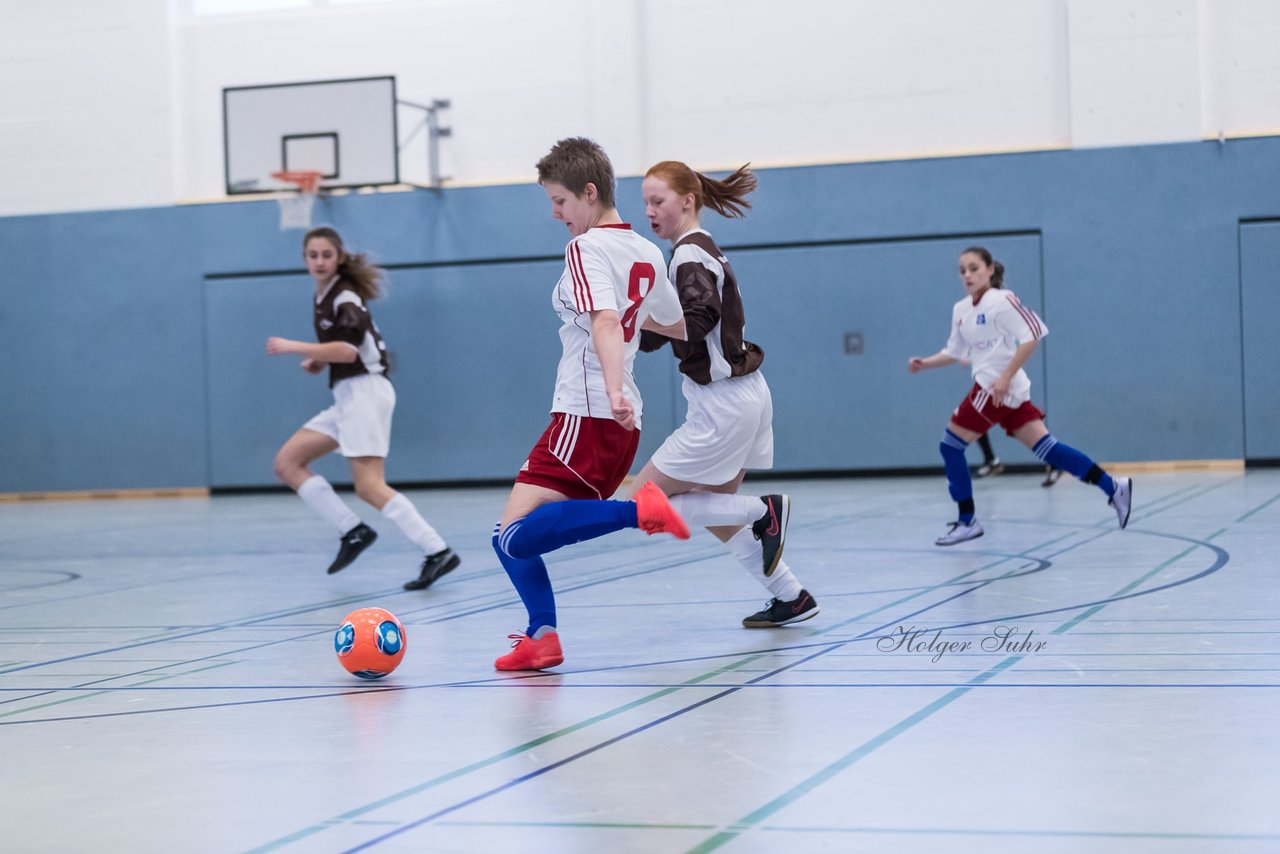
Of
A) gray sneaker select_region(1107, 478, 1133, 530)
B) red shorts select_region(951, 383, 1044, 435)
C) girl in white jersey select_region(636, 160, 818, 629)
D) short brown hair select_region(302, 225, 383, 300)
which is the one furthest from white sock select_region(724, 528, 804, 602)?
gray sneaker select_region(1107, 478, 1133, 530)

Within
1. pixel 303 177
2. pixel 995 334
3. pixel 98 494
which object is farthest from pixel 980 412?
pixel 98 494

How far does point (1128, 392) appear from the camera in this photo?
1471cm

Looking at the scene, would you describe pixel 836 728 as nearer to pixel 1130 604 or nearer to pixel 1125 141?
pixel 1130 604

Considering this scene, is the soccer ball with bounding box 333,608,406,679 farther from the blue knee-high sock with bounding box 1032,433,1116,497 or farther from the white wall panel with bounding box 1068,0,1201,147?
the white wall panel with bounding box 1068,0,1201,147

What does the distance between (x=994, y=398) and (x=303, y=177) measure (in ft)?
30.9

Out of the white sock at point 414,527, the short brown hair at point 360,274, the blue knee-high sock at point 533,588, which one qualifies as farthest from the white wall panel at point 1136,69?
the blue knee-high sock at point 533,588

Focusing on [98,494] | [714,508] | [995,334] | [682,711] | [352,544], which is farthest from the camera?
[98,494]

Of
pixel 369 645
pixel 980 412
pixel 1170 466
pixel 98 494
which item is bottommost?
pixel 98 494

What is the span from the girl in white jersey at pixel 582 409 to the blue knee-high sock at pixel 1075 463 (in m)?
4.19

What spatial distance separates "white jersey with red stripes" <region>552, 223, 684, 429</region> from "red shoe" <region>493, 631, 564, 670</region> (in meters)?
0.72

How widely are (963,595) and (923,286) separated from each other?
961cm

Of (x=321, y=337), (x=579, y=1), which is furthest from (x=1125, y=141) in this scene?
(x=321, y=337)

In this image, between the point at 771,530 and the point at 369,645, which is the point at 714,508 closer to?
the point at 771,530

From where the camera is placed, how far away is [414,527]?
7.16 meters
